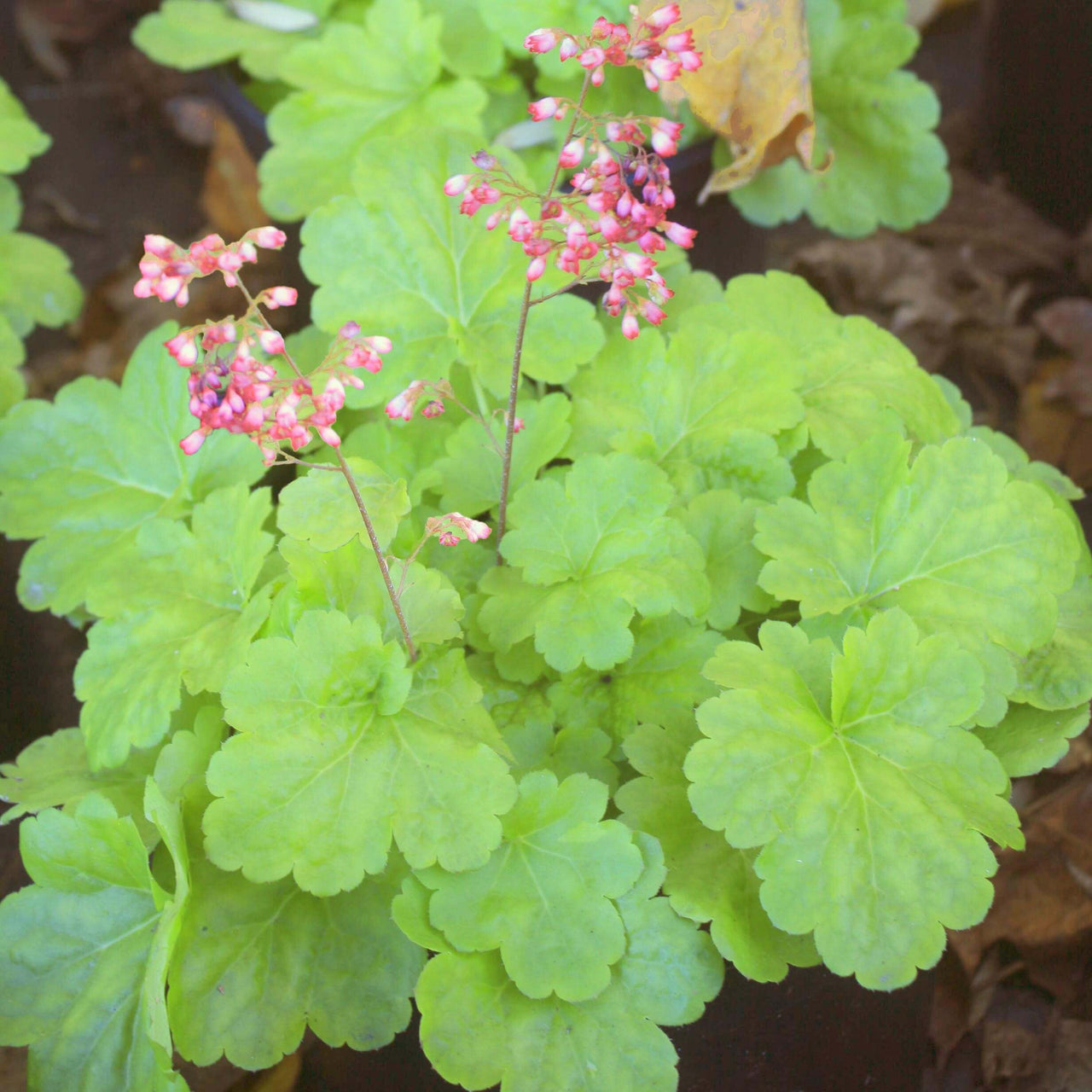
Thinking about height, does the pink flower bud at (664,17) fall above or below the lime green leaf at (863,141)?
above

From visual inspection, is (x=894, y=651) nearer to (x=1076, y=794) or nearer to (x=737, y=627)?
(x=737, y=627)

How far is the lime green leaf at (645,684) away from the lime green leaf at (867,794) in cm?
12

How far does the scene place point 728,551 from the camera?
1.51 meters

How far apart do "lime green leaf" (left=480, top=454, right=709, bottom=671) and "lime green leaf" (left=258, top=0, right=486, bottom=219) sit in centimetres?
121

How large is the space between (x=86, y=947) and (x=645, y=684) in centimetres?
72

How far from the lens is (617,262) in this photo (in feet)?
3.87

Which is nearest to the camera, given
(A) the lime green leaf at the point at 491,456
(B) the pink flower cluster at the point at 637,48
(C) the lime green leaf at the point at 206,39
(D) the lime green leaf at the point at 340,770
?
(B) the pink flower cluster at the point at 637,48

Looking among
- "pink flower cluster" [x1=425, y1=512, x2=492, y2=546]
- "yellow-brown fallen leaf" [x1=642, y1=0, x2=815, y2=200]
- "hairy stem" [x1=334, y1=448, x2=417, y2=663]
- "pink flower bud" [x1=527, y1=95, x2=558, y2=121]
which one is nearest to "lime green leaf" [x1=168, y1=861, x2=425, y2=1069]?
"hairy stem" [x1=334, y1=448, x2=417, y2=663]

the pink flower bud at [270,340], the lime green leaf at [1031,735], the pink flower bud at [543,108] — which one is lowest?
the lime green leaf at [1031,735]

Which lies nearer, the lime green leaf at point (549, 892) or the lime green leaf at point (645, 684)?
the lime green leaf at point (549, 892)

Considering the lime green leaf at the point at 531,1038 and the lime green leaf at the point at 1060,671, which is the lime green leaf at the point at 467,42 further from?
the lime green leaf at the point at 531,1038

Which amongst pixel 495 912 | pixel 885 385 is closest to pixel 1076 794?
pixel 885 385

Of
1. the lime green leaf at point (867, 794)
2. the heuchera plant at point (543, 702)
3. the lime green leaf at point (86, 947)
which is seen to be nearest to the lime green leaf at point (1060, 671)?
the heuchera plant at point (543, 702)

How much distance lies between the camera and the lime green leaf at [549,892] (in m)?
1.22
